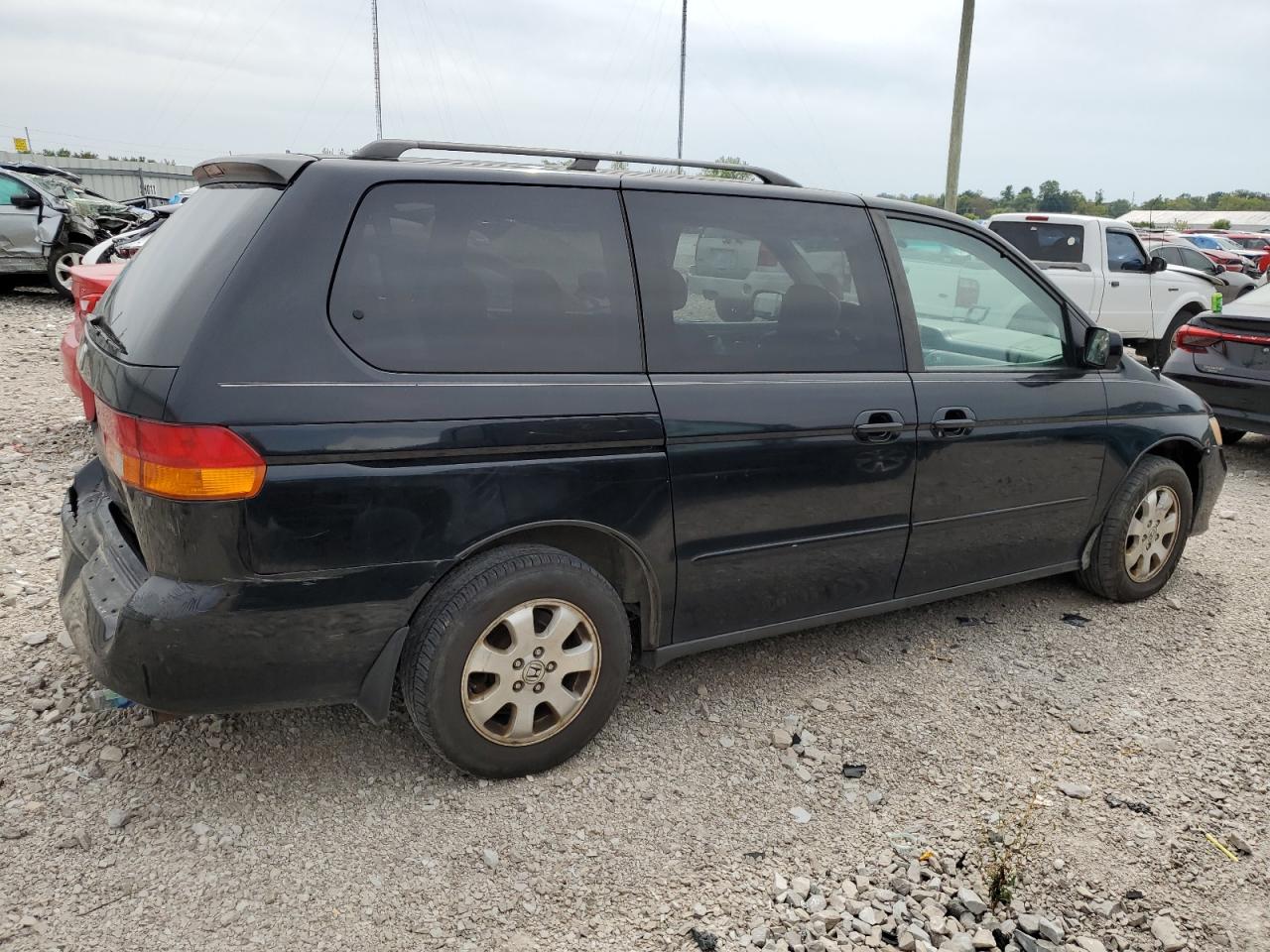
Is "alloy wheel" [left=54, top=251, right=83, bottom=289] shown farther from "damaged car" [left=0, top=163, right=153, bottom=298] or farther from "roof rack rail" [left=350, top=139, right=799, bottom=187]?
"roof rack rail" [left=350, top=139, right=799, bottom=187]

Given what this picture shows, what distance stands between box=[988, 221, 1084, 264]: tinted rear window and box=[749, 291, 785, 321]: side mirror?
9.36 m

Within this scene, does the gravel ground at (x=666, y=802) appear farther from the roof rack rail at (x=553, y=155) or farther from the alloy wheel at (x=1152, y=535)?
the roof rack rail at (x=553, y=155)

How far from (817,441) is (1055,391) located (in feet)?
4.56

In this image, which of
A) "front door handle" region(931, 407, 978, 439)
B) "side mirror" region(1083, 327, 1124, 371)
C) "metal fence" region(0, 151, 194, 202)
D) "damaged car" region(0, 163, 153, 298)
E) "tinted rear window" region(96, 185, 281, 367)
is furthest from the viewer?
"metal fence" region(0, 151, 194, 202)

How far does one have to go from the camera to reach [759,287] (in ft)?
11.2

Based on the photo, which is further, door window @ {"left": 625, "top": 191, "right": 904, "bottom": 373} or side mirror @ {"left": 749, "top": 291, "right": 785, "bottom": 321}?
side mirror @ {"left": 749, "top": 291, "right": 785, "bottom": 321}

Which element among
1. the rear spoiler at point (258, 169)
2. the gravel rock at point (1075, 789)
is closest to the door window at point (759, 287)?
the rear spoiler at point (258, 169)

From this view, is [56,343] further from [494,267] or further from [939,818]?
[939,818]

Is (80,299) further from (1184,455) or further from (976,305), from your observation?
(1184,455)

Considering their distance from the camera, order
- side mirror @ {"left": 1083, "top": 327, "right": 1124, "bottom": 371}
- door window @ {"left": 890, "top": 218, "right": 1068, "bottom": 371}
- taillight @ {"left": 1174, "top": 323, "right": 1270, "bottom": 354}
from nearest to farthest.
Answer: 1. door window @ {"left": 890, "top": 218, "right": 1068, "bottom": 371}
2. side mirror @ {"left": 1083, "top": 327, "right": 1124, "bottom": 371}
3. taillight @ {"left": 1174, "top": 323, "right": 1270, "bottom": 354}

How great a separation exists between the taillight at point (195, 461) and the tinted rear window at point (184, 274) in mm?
186

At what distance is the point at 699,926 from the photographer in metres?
2.54

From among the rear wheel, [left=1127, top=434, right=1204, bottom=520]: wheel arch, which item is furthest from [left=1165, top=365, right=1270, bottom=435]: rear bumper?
the rear wheel

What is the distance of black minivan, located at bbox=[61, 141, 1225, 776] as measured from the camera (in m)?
2.56
